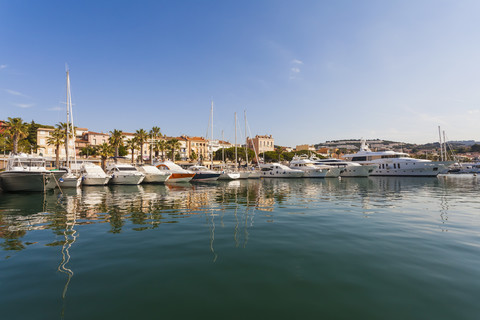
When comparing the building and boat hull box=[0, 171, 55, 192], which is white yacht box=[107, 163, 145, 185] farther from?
the building

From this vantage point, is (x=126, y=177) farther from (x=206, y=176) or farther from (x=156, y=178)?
(x=206, y=176)

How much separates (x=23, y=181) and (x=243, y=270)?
26320 millimetres

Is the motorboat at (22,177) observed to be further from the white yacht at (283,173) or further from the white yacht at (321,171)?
the white yacht at (321,171)

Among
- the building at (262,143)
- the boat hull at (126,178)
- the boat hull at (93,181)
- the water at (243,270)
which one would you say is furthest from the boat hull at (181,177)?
the building at (262,143)

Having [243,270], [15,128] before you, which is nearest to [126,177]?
[15,128]

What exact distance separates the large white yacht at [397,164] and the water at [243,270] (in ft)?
167

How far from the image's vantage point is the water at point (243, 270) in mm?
3994

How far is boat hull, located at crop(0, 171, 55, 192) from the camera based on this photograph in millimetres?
21906

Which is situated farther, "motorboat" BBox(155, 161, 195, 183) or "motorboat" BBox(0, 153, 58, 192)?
"motorboat" BBox(155, 161, 195, 183)

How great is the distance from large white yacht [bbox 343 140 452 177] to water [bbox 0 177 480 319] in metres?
51.0

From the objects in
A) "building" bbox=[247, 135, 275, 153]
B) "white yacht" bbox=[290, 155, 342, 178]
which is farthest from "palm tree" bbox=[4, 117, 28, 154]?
"building" bbox=[247, 135, 275, 153]

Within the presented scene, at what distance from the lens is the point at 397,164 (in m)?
55.1

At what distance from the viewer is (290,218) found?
37.9 ft

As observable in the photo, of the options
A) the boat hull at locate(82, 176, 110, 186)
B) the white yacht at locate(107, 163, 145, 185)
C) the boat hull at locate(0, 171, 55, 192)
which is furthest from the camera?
the white yacht at locate(107, 163, 145, 185)
